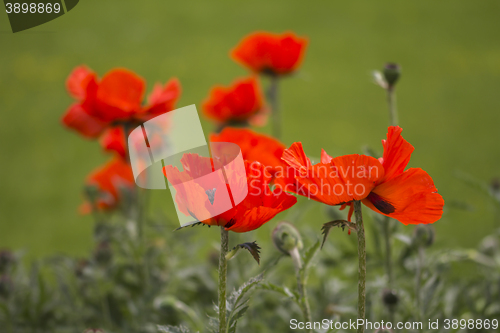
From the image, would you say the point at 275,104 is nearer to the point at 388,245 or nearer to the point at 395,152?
the point at 388,245

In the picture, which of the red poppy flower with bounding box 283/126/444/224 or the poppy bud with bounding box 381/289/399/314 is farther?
the poppy bud with bounding box 381/289/399/314

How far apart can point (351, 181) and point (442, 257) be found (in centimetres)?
51

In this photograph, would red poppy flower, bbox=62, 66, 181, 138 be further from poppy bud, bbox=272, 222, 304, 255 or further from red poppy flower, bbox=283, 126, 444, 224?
red poppy flower, bbox=283, 126, 444, 224

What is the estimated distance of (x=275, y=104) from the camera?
124cm

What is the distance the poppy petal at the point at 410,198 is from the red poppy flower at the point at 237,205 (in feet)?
0.31

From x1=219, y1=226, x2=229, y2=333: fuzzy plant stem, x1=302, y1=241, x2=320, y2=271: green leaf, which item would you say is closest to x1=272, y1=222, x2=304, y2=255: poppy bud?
x1=302, y1=241, x2=320, y2=271: green leaf

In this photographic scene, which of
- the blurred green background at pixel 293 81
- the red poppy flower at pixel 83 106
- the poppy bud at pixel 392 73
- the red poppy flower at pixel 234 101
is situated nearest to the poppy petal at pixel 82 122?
Result: the red poppy flower at pixel 83 106

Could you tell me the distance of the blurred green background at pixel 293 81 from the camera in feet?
6.94

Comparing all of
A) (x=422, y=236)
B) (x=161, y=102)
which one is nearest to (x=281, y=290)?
(x=422, y=236)

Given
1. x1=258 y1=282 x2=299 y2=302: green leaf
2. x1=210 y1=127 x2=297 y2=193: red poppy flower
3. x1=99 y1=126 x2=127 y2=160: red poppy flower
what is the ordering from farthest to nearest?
x1=99 y1=126 x2=127 y2=160: red poppy flower < x1=210 y1=127 x2=297 y2=193: red poppy flower < x1=258 y1=282 x2=299 y2=302: green leaf

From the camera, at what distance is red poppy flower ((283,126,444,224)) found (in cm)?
47

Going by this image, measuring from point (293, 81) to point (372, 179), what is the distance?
3036 mm

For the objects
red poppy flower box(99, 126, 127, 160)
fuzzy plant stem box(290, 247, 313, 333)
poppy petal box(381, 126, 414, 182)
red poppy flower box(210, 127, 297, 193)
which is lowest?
fuzzy plant stem box(290, 247, 313, 333)

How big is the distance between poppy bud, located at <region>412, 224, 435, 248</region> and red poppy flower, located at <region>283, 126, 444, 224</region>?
28cm
